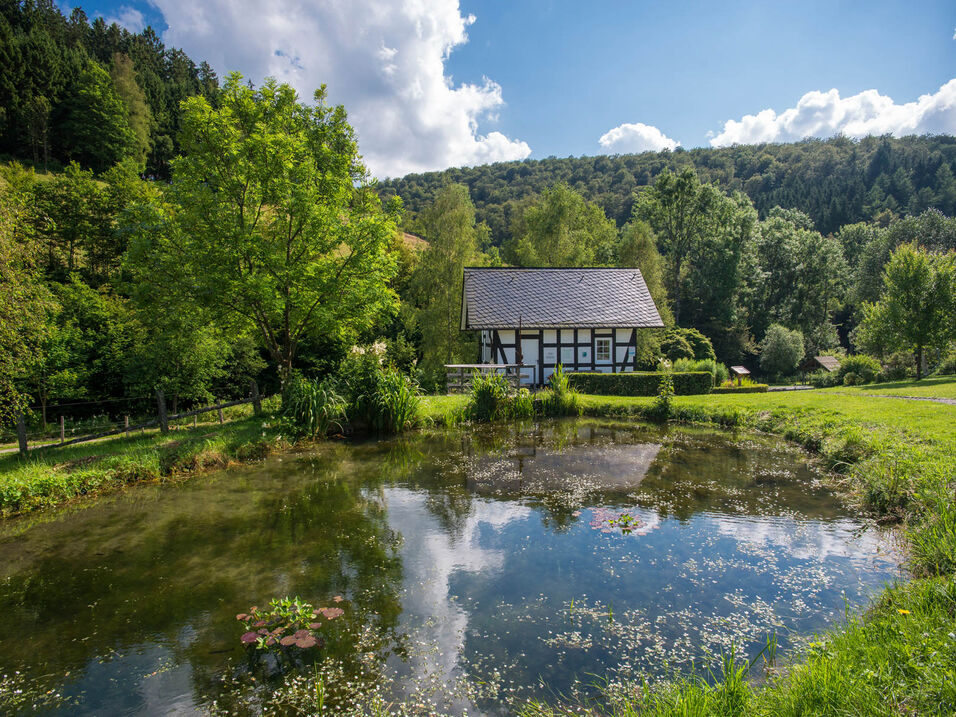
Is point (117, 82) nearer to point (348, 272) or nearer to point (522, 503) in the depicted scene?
point (348, 272)

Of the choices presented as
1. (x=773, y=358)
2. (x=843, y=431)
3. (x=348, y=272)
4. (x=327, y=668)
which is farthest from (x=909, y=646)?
(x=773, y=358)

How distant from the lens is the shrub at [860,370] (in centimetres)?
2433

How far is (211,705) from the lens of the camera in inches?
152

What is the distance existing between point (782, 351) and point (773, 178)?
65.1 m

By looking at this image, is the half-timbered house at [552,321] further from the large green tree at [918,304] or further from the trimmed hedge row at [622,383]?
the large green tree at [918,304]

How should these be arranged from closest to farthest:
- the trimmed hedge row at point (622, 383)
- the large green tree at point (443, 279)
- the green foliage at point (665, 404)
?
the green foliage at point (665, 404), the trimmed hedge row at point (622, 383), the large green tree at point (443, 279)

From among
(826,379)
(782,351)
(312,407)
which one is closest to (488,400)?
(312,407)

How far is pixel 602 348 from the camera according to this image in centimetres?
2406

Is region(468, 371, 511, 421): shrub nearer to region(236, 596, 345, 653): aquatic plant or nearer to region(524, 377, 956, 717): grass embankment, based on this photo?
region(524, 377, 956, 717): grass embankment

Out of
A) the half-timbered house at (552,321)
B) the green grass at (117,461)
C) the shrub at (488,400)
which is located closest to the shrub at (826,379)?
the half-timbered house at (552,321)

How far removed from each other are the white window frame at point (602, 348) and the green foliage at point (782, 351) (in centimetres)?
1788

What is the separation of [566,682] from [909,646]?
2.43 meters

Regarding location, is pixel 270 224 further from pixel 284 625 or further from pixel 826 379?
pixel 826 379

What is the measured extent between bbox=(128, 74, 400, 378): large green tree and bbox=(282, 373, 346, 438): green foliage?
1.24 m
